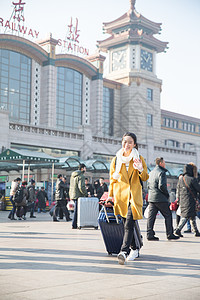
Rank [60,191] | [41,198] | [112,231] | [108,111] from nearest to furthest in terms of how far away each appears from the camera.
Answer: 1. [112,231]
2. [60,191]
3. [41,198]
4. [108,111]

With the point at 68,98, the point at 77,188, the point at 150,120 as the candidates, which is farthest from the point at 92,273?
the point at 150,120

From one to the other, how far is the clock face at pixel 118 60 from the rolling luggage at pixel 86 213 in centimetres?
6273

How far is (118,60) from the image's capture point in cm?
7438

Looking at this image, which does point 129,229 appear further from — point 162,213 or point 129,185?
point 162,213

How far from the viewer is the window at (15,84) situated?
5025 cm

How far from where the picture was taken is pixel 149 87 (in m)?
70.7

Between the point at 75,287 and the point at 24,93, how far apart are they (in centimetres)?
4991

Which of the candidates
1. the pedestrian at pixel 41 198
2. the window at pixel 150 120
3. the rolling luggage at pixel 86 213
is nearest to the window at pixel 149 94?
the window at pixel 150 120

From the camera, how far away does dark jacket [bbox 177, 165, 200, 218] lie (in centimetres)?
1001

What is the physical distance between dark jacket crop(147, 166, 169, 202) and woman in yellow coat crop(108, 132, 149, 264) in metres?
3.15

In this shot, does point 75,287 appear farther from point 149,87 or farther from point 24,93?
point 149,87

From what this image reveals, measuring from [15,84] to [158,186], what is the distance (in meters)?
44.3

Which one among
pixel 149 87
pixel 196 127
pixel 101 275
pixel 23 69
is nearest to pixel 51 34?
pixel 23 69

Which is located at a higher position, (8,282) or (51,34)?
(51,34)
